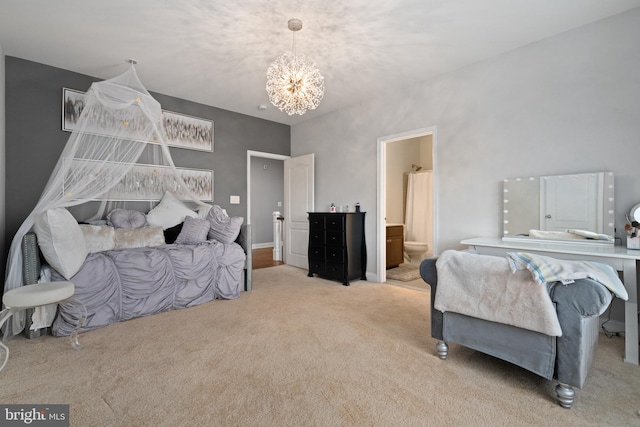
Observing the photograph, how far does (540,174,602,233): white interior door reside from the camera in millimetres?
2701

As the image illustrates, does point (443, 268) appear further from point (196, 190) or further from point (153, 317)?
point (196, 190)

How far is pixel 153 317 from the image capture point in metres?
2.97

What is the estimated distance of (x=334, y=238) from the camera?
4473 millimetres

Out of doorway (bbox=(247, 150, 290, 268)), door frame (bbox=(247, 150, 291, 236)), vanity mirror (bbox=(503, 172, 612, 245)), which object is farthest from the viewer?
doorway (bbox=(247, 150, 290, 268))

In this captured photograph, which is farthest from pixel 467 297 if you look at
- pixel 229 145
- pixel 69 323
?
pixel 229 145

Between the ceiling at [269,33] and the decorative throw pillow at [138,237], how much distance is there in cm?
189

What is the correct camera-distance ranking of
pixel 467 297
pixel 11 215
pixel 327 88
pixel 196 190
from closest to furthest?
pixel 467 297 → pixel 11 215 → pixel 327 88 → pixel 196 190

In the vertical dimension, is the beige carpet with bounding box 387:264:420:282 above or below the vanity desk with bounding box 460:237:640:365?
below

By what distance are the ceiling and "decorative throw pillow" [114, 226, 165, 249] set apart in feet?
6.20

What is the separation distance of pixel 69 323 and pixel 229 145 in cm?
327

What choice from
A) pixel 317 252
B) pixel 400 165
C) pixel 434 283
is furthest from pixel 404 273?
pixel 434 283

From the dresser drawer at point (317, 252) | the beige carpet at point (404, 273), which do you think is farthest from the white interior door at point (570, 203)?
the dresser drawer at point (317, 252)

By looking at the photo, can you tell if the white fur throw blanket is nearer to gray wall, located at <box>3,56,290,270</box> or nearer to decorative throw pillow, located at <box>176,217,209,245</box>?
decorative throw pillow, located at <box>176,217,209,245</box>

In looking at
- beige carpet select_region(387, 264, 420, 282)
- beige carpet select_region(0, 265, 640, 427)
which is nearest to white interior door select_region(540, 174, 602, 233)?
beige carpet select_region(0, 265, 640, 427)
